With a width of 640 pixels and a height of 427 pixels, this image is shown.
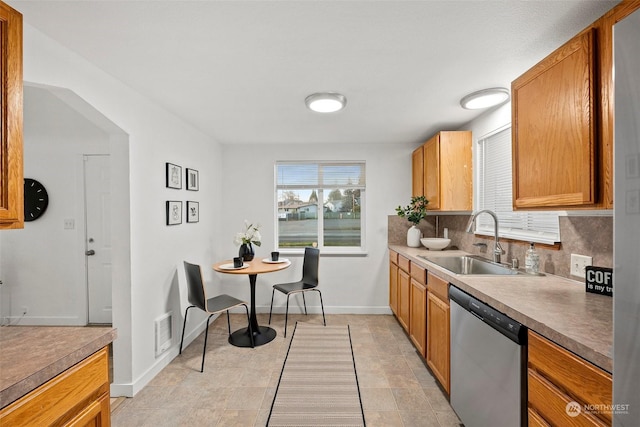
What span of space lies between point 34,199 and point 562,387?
16.0 ft

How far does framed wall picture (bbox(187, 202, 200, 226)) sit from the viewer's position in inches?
123

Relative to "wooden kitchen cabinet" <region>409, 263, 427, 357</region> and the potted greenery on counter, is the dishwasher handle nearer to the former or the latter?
"wooden kitchen cabinet" <region>409, 263, 427, 357</region>

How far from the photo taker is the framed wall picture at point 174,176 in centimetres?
274

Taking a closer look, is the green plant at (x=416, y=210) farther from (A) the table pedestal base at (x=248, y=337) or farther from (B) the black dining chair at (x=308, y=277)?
(A) the table pedestal base at (x=248, y=337)

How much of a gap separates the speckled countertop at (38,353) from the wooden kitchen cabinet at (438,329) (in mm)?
1956

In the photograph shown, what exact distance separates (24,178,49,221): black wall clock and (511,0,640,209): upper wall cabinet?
4.71m

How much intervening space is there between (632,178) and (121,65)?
2486mm

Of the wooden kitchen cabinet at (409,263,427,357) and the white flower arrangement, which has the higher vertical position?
the white flower arrangement

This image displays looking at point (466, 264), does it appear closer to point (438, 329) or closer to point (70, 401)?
point (438, 329)

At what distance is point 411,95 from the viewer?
2.37 m

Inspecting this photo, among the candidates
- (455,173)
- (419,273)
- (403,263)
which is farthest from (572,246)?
(403,263)

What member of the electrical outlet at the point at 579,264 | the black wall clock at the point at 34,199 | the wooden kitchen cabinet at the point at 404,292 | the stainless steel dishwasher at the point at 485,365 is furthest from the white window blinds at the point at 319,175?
the black wall clock at the point at 34,199

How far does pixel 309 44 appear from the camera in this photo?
163 centimetres

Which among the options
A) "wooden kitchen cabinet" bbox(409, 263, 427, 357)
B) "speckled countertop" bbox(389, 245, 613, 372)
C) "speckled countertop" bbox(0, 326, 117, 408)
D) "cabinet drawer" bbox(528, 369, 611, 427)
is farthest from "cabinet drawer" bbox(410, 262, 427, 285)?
"speckled countertop" bbox(0, 326, 117, 408)
